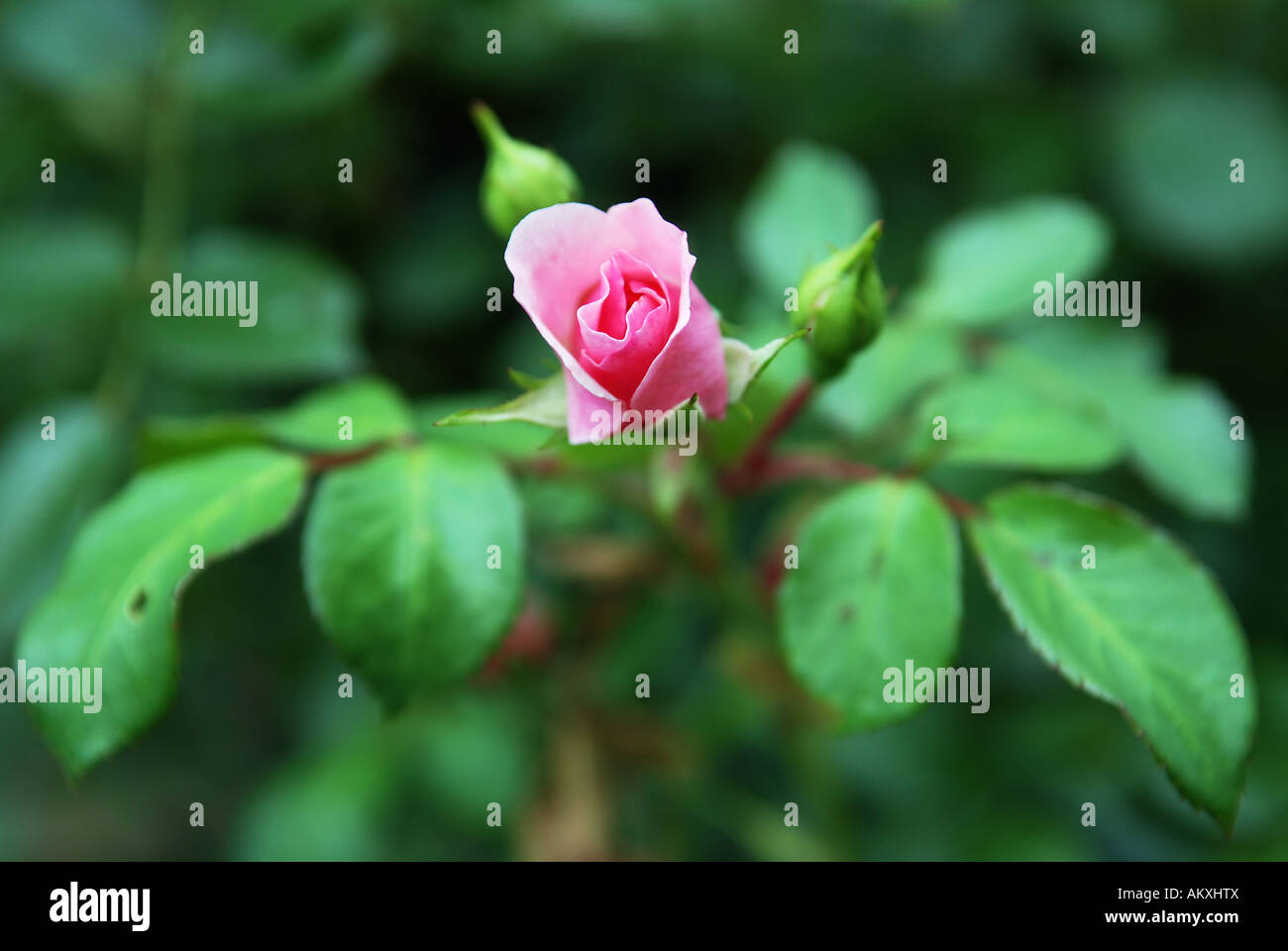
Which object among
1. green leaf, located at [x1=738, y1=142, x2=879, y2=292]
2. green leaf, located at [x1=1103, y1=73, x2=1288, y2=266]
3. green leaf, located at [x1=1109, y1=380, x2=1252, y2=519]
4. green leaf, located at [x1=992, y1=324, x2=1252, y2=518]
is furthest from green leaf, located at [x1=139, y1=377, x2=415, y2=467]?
green leaf, located at [x1=1103, y1=73, x2=1288, y2=266]

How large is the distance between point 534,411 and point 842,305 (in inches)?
11.7

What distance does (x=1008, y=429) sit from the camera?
125cm

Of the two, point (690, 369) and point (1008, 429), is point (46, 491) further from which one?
point (1008, 429)

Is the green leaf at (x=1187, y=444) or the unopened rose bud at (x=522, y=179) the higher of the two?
the unopened rose bud at (x=522, y=179)

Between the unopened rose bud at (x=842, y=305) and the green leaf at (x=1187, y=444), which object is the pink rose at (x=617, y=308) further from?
the green leaf at (x=1187, y=444)

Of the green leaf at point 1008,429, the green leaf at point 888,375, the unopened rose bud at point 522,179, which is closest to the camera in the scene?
the unopened rose bud at point 522,179

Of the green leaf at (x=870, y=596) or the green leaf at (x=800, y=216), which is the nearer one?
the green leaf at (x=870, y=596)

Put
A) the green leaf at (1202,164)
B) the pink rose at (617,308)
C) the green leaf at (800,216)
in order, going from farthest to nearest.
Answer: the green leaf at (1202,164)
the green leaf at (800,216)
the pink rose at (617,308)

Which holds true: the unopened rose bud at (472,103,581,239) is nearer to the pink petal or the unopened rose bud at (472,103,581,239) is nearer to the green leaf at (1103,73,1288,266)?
the pink petal

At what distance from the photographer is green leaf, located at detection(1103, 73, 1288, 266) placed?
223 cm

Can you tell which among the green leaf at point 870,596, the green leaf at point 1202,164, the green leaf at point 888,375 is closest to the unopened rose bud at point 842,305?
the green leaf at point 870,596

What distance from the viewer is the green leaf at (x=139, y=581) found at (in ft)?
3.27

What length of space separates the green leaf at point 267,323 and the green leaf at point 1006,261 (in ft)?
2.99
